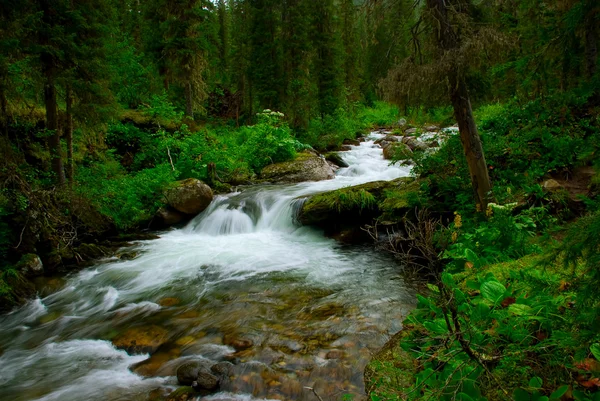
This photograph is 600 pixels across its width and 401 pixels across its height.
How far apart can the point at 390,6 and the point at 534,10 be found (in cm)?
832

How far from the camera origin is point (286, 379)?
168 inches

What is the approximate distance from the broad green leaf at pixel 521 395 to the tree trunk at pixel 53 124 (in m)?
10.8

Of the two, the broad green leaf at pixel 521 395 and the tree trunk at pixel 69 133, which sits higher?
the tree trunk at pixel 69 133

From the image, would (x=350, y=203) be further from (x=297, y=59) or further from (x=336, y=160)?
(x=297, y=59)

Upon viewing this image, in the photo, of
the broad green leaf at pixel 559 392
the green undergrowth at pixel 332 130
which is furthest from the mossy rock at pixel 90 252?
the green undergrowth at pixel 332 130

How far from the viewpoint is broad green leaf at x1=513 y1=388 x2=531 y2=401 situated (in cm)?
184

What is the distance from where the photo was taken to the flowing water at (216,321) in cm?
445

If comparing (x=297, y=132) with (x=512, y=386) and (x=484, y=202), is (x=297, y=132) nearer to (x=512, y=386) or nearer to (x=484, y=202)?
(x=484, y=202)

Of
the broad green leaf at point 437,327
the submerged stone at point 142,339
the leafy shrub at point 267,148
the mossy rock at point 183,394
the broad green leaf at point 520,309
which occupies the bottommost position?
the mossy rock at point 183,394

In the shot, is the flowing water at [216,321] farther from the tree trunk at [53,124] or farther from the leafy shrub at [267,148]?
the leafy shrub at [267,148]

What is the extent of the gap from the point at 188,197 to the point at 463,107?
916 cm

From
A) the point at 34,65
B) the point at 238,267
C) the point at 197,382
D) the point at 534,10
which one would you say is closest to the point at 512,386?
the point at 197,382

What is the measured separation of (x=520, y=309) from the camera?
2.37 m

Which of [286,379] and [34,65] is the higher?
[34,65]
